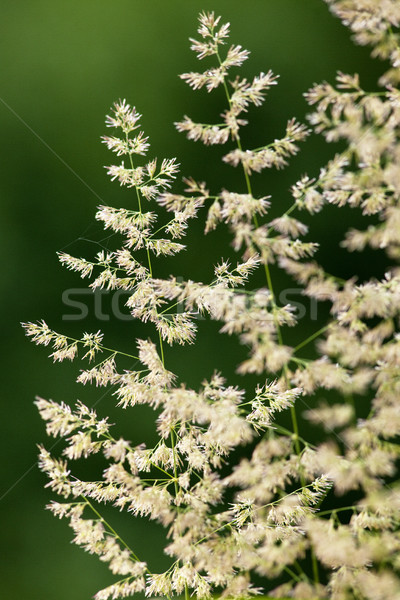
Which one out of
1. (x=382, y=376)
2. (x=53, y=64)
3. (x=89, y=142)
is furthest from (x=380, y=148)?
(x=53, y=64)

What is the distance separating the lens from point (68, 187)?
78.7 inches

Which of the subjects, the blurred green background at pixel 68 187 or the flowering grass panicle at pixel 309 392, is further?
the blurred green background at pixel 68 187

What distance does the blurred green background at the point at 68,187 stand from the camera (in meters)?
1.95

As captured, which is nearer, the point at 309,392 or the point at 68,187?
the point at 309,392

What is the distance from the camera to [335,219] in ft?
6.26

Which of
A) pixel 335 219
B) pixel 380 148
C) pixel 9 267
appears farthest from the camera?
pixel 9 267

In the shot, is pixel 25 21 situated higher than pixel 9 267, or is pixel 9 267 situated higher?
pixel 25 21

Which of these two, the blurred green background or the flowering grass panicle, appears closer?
the flowering grass panicle

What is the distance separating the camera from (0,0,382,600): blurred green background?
1951mm

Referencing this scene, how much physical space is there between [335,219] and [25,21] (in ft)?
3.93

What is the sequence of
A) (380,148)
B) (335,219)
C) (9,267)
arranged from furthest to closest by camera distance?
(9,267) < (335,219) < (380,148)

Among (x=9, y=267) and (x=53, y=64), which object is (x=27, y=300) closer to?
(x=9, y=267)

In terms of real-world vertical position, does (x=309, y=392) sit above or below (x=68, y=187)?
below

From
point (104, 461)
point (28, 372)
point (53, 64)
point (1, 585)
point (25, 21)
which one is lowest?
point (1, 585)
